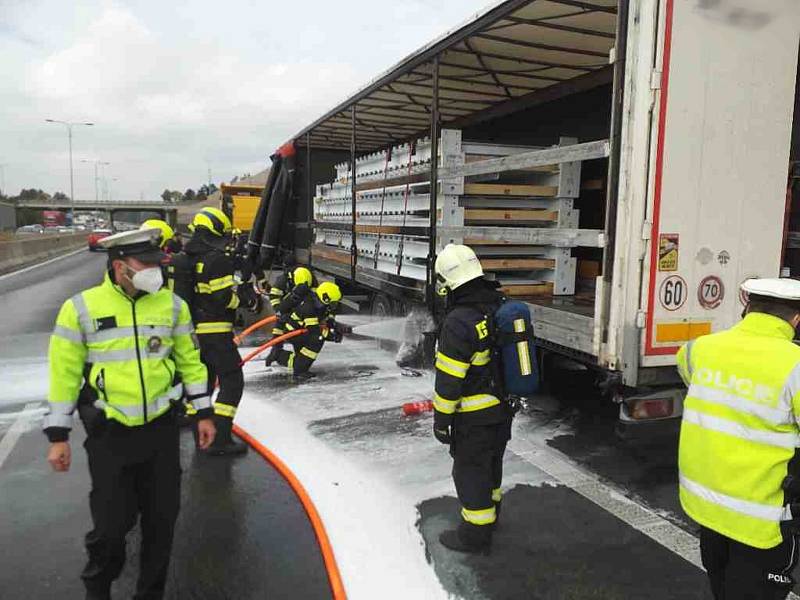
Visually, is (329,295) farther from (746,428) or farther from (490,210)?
(746,428)

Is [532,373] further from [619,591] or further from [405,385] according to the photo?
[405,385]

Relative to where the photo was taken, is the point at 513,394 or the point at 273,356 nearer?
the point at 513,394

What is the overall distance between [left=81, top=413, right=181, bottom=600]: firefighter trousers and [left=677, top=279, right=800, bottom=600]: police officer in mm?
2074

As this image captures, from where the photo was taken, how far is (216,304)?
4.68 meters

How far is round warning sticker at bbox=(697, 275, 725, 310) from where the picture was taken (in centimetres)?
388

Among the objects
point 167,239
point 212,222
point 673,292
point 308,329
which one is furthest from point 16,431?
point 673,292

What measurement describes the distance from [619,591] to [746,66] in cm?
303

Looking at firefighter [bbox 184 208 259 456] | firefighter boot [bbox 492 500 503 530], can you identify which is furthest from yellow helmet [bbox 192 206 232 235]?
firefighter boot [bbox 492 500 503 530]

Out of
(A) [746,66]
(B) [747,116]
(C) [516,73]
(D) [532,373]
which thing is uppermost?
(C) [516,73]

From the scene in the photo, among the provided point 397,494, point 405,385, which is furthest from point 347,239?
Result: point 397,494

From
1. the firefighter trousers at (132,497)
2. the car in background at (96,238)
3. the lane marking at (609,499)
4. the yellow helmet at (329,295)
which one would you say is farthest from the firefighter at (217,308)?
the yellow helmet at (329,295)

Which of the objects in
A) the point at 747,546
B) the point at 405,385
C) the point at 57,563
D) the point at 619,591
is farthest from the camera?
the point at 405,385

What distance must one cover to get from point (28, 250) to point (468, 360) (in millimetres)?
27882

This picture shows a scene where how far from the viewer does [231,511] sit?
3783 millimetres
